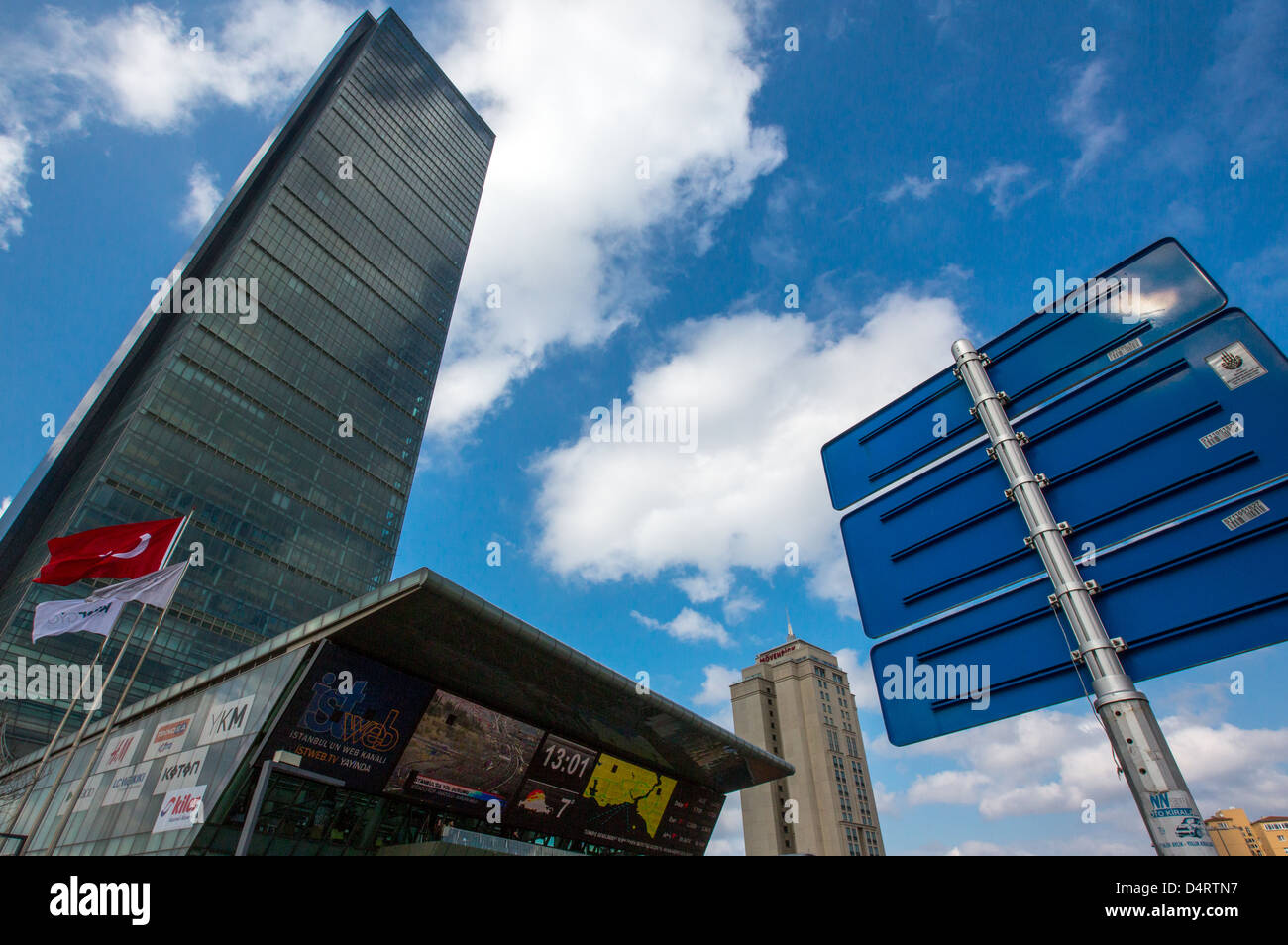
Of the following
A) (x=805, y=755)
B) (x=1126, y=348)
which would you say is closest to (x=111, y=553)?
(x=1126, y=348)

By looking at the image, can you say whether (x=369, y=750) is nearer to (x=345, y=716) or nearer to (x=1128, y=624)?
(x=345, y=716)

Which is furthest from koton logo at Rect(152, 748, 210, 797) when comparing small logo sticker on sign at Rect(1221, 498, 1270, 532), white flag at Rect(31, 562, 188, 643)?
small logo sticker on sign at Rect(1221, 498, 1270, 532)

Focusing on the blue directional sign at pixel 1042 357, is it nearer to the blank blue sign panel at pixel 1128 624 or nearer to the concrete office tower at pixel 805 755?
the blank blue sign panel at pixel 1128 624

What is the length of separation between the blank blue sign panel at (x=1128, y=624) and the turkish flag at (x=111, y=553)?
80.1ft

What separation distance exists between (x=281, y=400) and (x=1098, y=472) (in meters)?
86.6

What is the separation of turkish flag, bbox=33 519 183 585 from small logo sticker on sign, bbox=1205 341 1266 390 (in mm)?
26701

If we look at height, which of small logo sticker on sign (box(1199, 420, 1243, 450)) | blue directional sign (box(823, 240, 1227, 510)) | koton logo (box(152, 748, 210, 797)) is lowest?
small logo sticker on sign (box(1199, 420, 1243, 450))

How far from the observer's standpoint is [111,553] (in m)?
22.3

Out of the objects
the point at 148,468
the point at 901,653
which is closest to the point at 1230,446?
the point at 901,653

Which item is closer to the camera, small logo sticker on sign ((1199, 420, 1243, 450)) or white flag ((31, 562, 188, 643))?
small logo sticker on sign ((1199, 420, 1243, 450))

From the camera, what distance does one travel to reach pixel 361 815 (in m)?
28.7

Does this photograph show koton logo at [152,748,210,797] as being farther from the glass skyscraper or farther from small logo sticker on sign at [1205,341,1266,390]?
the glass skyscraper
